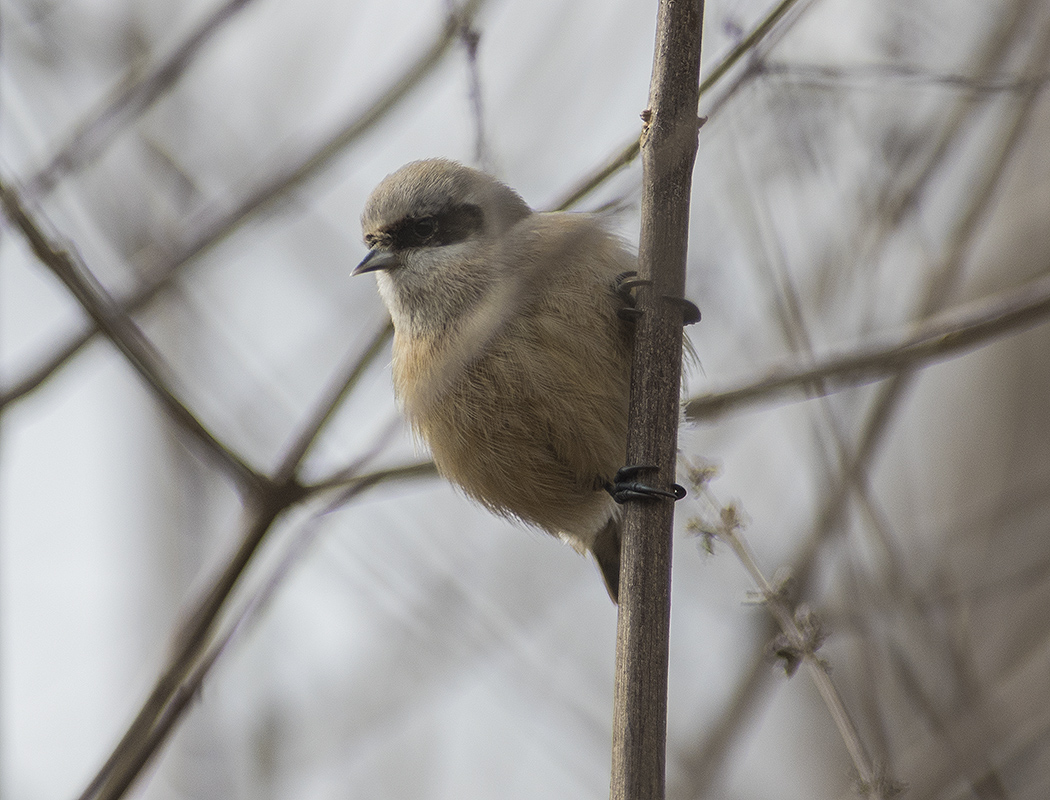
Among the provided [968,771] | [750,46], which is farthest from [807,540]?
[750,46]

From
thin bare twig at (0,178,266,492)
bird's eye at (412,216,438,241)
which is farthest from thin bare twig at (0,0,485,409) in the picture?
bird's eye at (412,216,438,241)

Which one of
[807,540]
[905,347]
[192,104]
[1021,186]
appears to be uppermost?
[1021,186]

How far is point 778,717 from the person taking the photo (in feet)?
22.6

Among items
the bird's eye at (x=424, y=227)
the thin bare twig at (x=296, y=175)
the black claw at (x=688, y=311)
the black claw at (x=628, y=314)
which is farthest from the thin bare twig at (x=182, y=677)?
the bird's eye at (x=424, y=227)

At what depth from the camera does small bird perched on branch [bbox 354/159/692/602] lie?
3170mm

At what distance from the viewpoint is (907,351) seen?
268cm

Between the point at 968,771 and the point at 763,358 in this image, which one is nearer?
the point at 968,771

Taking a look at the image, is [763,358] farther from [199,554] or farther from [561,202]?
[199,554]

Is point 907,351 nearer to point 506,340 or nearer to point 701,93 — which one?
point 701,93

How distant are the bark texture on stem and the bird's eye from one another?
132 cm

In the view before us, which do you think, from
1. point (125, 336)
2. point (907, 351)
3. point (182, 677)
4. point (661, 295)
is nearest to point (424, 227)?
point (661, 295)

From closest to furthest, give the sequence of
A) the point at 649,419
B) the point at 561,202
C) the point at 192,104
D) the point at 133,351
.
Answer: the point at 133,351, the point at 649,419, the point at 561,202, the point at 192,104

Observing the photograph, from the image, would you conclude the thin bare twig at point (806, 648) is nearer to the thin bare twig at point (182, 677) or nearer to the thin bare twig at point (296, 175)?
the thin bare twig at point (182, 677)

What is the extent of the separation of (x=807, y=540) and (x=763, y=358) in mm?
746
